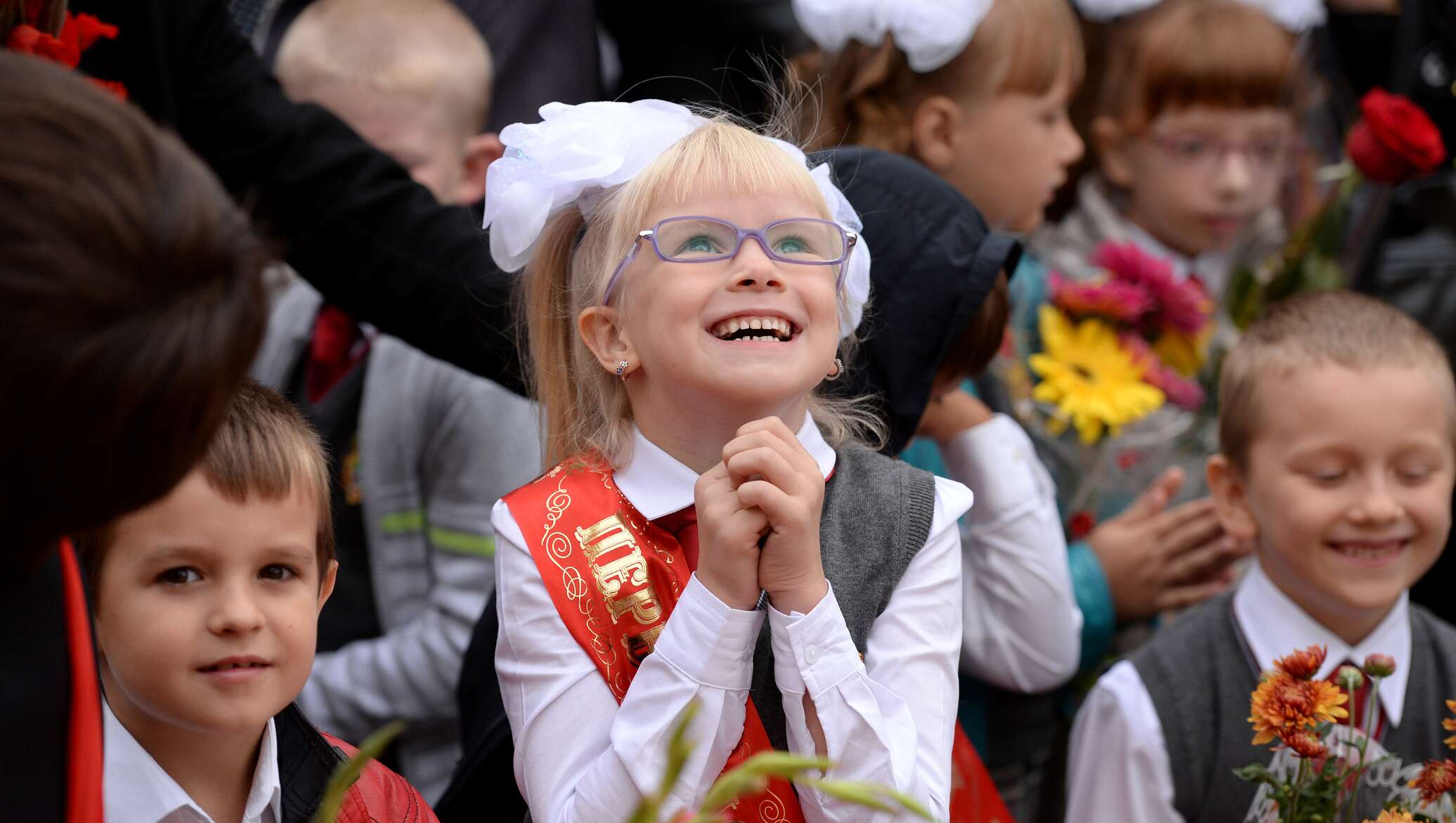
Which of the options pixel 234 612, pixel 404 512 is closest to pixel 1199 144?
pixel 404 512

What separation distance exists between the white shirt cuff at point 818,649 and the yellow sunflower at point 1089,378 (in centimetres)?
167

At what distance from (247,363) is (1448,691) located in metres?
2.10

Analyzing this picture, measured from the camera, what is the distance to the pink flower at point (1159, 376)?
3302 mm

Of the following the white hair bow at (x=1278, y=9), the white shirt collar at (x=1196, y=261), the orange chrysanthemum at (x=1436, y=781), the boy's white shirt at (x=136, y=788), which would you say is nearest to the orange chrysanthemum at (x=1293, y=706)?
the orange chrysanthemum at (x=1436, y=781)

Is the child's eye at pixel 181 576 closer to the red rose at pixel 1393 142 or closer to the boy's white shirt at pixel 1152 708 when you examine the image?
the boy's white shirt at pixel 1152 708

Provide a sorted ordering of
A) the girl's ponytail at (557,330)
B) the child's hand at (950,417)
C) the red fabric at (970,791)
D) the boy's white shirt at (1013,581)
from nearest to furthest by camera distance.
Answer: the girl's ponytail at (557,330)
the red fabric at (970,791)
the boy's white shirt at (1013,581)
the child's hand at (950,417)

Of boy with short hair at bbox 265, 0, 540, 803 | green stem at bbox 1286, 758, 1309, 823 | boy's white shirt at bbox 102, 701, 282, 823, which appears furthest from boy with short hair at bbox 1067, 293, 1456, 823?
boy's white shirt at bbox 102, 701, 282, 823

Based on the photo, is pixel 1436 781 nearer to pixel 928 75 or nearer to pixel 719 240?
pixel 719 240

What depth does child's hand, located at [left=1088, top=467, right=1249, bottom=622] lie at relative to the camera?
10.4ft

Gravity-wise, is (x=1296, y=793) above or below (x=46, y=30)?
below

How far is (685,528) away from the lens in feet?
6.40

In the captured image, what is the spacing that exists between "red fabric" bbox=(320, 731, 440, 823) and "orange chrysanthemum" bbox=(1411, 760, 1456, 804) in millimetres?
1254

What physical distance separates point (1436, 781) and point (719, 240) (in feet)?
3.64

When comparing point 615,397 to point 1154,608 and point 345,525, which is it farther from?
point 1154,608
